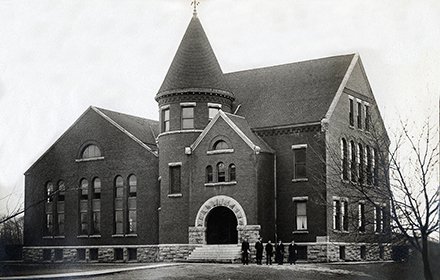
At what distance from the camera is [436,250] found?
2636cm

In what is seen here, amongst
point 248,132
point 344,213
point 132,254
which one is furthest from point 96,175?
point 344,213

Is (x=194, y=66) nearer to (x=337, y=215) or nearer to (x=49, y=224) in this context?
(x=337, y=215)

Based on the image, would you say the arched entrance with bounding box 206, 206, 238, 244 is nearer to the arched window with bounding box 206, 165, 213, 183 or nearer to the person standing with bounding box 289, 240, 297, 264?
the arched window with bounding box 206, 165, 213, 183

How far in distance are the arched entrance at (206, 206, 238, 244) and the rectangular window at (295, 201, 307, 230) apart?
3525 millimetres

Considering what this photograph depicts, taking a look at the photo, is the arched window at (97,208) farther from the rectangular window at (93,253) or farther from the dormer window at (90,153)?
the dormer window at (90,153)

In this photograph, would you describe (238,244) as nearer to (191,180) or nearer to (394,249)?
(191,180)

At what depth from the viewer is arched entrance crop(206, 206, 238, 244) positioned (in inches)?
1718

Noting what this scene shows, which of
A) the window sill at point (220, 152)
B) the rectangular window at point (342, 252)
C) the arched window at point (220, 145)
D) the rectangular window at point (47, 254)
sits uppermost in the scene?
the arched window at point (220, 145)

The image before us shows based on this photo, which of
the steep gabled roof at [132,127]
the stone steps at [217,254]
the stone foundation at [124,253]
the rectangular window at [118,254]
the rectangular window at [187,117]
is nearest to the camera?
the stone steps at [217,254]

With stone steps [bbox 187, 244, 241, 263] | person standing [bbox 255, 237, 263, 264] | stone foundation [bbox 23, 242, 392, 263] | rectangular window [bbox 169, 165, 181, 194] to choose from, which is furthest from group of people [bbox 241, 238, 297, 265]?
rectangular window [bbox 169, 165, 181, 194]

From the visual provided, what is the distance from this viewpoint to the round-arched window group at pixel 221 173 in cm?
4238

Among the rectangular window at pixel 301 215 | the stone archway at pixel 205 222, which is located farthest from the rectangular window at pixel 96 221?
the rectangular window at pixel 301 215

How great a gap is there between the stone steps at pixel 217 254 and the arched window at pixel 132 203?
7.69 metres

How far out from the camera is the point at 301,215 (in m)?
42.8
